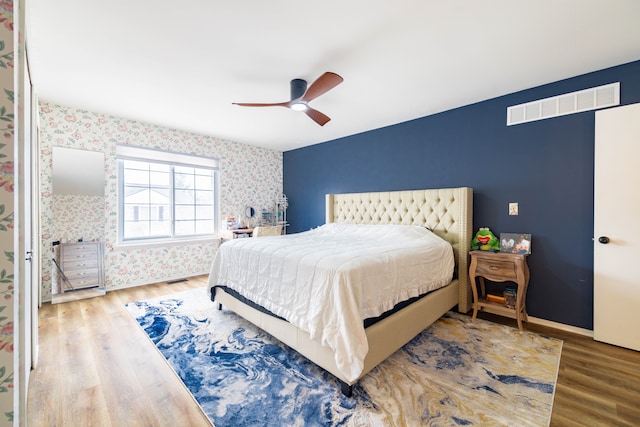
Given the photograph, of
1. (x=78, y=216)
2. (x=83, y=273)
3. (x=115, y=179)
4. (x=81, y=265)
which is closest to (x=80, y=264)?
(x=81, y=265)

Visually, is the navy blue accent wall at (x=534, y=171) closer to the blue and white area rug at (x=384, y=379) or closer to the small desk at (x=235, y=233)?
the blue and white area rug at (x=384, y=379)

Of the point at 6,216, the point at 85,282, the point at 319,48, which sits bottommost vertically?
the point at 85,282

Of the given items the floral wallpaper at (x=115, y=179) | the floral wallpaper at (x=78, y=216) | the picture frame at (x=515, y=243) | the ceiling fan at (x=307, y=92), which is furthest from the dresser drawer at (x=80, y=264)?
the picture frame at (x=515, y=243)

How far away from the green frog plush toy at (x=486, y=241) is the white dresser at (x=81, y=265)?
527 cm

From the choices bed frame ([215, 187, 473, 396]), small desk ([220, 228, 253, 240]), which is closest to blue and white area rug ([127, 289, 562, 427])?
bed frame ([215, 187, 473, 396])

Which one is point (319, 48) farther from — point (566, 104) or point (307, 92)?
point (566, 104)

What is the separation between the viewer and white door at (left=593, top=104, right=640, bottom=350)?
2.42 metres

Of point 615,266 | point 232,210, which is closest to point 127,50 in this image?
point 232,210

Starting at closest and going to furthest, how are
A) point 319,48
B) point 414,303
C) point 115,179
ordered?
point 319,48
point 414,303
point 115,179

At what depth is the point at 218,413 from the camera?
1662mm

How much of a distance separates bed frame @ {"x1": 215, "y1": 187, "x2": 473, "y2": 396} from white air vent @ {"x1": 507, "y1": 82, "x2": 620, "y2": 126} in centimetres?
101

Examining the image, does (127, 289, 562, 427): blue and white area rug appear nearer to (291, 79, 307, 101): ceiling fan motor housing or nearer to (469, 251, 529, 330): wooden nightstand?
(469, 251, 529, 330): wooden nightstand

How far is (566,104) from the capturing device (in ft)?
9.25

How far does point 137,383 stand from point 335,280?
1664 millimetres
